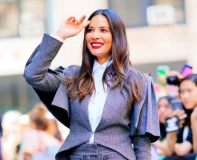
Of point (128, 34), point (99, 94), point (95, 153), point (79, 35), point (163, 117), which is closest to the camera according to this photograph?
point (95, 153)

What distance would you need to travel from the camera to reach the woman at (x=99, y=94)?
4086mm

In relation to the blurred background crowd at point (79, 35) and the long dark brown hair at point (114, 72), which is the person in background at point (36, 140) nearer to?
the long dark brown hair at point (114, 72)

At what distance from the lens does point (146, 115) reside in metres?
4.22

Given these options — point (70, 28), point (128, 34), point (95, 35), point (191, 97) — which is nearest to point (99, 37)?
point (95, 35)

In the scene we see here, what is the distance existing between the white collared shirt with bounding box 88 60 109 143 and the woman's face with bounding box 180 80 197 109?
8.66ft

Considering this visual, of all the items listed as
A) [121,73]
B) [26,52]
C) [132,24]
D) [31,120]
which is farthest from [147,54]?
[121,73]

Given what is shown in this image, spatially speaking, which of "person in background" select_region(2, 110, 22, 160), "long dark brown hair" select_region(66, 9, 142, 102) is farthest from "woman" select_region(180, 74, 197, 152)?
"person in background" select_region(2, 110, 22, 160)

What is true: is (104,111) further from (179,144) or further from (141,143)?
(179,144)

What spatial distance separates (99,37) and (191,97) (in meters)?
2.75

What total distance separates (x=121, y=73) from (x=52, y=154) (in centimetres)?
368

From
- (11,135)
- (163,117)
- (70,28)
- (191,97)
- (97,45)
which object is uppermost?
(70,28)

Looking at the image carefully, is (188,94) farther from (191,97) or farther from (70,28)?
(70,28)

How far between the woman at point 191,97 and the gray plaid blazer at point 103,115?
92.5 inches

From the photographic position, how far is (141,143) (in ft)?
13.8
